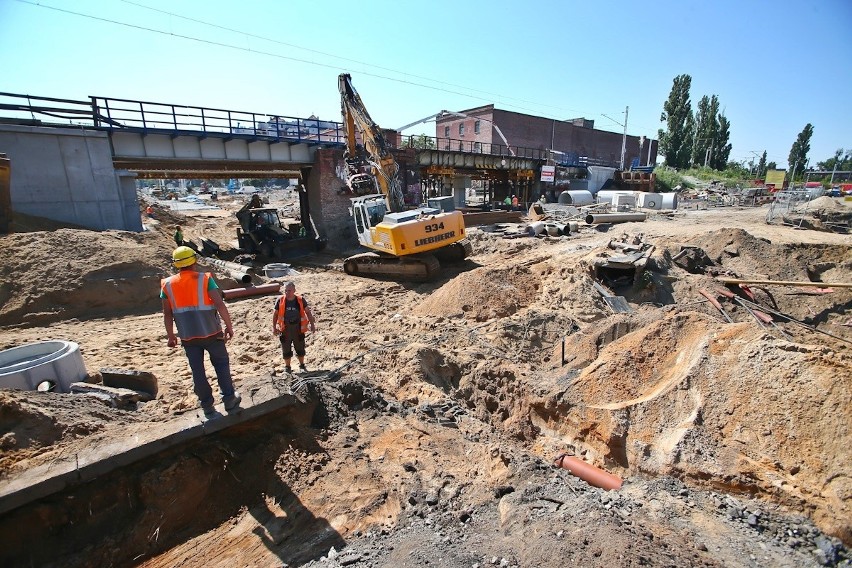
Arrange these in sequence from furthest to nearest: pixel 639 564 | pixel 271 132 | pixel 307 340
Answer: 1. pixel 271 132
2. pixel 307 340
3. pixel 639 564

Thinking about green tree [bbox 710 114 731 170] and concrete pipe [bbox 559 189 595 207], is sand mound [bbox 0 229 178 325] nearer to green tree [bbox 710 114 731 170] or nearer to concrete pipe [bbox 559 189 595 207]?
concrete pipe [bbox 559 189 595 207]

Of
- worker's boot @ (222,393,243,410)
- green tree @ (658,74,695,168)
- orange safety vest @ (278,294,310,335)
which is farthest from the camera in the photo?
green tree @ (658,74,695,168)

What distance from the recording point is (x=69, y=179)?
13.6 m

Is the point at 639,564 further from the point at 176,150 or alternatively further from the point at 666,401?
the point at 176,150

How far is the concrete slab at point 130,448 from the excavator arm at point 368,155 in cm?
1029

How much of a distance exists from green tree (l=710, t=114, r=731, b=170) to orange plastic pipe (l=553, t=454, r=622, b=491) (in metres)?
71.3

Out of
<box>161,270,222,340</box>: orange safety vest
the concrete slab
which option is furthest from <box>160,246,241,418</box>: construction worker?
the concrete slab

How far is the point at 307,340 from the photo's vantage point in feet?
27.7

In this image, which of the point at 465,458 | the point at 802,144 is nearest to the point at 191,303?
the point at 465,458

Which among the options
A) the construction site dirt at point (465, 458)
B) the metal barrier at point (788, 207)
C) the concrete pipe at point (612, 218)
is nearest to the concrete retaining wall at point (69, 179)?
the construction site dirt at point (465, 458)

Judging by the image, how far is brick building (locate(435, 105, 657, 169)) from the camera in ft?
150

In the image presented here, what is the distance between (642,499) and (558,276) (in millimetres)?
7811

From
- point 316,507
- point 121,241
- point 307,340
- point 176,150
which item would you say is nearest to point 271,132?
point 176,150

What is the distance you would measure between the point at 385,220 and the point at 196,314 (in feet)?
30.2
